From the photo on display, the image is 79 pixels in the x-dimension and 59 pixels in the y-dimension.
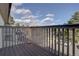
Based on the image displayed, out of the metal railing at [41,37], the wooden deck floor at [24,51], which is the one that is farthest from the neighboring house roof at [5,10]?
the wooden deck floor at [24,51]

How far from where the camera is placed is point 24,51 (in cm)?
404

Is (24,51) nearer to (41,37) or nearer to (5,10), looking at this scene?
(41,37)

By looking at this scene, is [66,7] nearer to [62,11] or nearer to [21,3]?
[62,11]

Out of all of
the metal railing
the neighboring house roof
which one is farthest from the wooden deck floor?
the neighboring house roof

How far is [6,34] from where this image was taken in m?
4.00

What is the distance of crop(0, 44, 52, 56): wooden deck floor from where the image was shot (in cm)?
403

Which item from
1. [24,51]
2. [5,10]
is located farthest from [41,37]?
[5,10]

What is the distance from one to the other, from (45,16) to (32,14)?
0.64 ft

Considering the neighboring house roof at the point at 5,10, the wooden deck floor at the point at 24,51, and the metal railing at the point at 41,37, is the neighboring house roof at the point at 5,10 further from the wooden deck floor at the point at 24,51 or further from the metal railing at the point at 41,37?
the wooden deck floor at the point at 24,51

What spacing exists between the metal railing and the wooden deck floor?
0.17 ft

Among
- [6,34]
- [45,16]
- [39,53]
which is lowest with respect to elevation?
[39,53]

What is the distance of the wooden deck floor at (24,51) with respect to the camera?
13.2 ft

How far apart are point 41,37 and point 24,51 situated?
325 mm

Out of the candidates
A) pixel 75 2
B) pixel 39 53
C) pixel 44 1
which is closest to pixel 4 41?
pixel 39 53
